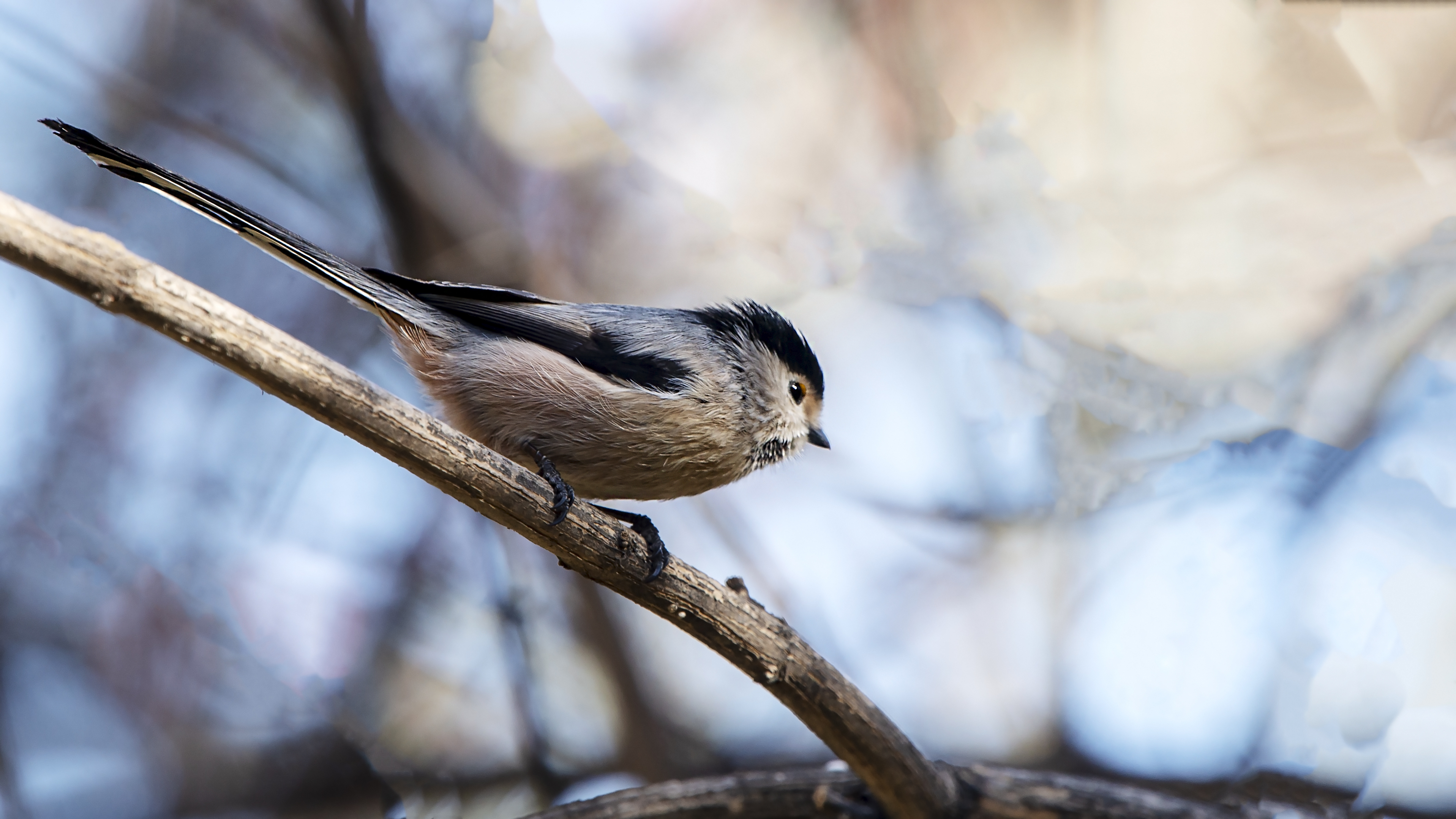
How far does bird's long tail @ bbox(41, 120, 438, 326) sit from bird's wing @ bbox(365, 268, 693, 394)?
0.21m

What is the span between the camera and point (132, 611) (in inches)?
137

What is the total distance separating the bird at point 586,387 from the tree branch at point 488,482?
0.16 meters

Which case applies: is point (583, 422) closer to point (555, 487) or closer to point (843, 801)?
point (555, 487)

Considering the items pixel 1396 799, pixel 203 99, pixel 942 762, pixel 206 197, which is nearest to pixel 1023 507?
pixel 1396 799

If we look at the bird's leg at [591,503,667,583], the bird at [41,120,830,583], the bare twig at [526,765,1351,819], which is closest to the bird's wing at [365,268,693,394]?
the bird at [41,120,830,583]

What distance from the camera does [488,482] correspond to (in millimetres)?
1768

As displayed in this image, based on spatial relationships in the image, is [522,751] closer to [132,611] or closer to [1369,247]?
[132,611]

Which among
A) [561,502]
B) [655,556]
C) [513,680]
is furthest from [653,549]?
[513,680]

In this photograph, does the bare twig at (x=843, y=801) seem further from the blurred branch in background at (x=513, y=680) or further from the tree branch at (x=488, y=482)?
the tree branch at (x=488, y=482)

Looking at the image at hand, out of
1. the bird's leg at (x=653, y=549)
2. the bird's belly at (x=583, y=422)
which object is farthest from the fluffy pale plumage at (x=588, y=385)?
the bird's leg at (x=653, y=549)

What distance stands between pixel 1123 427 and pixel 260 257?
160 inches

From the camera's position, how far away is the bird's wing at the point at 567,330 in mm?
2418

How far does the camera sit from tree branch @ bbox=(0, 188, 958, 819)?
53.9 inches

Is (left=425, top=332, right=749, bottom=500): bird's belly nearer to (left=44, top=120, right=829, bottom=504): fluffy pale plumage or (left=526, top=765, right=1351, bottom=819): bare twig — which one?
(left=44, top=120, right=829, bottom=504): fluffy pale plumage
